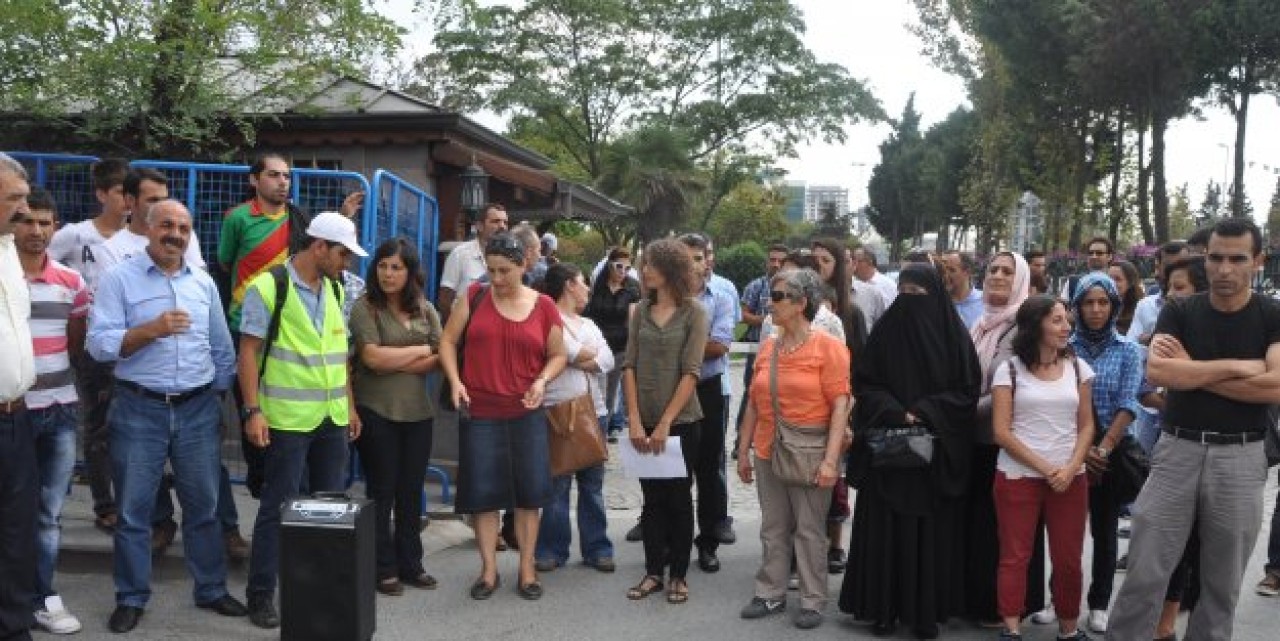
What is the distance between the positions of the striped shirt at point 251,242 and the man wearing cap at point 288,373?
36.0 inches

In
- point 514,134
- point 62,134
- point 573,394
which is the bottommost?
point 573,394

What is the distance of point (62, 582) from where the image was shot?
569cm

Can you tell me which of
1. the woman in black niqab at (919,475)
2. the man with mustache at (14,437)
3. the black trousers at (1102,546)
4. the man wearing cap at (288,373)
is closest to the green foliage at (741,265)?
the black trousers at (1102,546)

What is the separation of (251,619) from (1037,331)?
13.4ft

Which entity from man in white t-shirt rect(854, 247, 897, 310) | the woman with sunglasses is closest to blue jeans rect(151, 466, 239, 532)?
the woman with sunglasses

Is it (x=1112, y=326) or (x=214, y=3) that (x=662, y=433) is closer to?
(x=1112, y=326)

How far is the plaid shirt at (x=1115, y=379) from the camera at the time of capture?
530cm

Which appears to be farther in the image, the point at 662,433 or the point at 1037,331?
the point at 662,433

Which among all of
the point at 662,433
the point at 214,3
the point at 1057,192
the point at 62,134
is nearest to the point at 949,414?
the point at 662,433

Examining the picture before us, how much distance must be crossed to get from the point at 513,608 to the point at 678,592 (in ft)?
3.01

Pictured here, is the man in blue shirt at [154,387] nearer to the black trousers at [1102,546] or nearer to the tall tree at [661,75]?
the black trousers at [1102,546]

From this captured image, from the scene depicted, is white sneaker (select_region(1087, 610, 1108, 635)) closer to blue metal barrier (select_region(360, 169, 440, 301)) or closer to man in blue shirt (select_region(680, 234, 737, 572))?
man in blue shirt (select_region(680, 234, 737, 572))

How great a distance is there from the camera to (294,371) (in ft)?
16.8

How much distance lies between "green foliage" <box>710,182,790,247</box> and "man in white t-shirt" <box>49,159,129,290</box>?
4269cm
